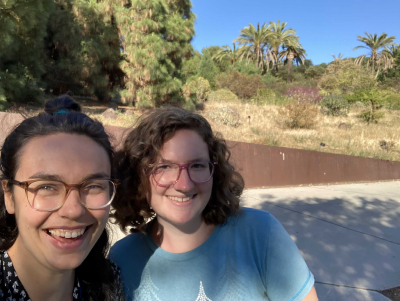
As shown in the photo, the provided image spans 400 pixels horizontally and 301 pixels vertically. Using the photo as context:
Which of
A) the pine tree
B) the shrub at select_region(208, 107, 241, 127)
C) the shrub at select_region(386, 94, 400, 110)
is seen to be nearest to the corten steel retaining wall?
the shrub at select_region(208, 107, 241, 127)

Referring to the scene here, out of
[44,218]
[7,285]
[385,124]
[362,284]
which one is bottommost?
[362,284]

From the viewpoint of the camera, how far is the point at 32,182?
111 cm

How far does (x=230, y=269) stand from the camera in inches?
59.3

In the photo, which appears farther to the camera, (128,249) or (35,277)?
(128,249)

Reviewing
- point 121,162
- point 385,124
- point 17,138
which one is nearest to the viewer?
→ point 17,138

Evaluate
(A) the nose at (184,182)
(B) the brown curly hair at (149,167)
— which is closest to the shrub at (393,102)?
(B) the brown curly hair at (149,167)

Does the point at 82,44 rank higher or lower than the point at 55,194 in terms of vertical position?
higher

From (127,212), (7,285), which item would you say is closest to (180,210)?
(127,212)

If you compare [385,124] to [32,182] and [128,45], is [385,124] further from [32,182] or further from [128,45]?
[32,182]

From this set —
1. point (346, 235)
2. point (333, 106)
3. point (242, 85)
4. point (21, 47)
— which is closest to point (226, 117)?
point (333, 106)

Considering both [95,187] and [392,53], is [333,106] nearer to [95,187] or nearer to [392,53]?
[95,187]

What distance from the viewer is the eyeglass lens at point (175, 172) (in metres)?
1.57

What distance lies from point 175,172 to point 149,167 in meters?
0.15

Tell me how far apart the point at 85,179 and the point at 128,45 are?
472 inches
